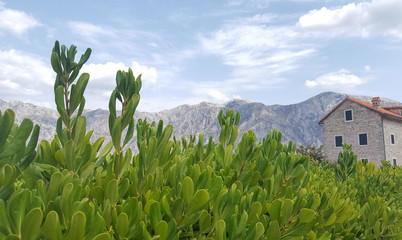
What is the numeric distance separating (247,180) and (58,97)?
45.8 inches

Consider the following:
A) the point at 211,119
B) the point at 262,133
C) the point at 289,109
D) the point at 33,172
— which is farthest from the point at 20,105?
the point at 33,172

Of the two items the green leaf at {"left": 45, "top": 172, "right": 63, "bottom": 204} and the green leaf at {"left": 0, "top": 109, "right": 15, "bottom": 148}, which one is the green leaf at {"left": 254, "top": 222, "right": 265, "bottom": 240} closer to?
the green leaf at {"left": 45, "top": 172, "right": 63, "bottom": 204}

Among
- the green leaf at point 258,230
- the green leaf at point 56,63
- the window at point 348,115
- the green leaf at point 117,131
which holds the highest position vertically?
the window at point 348,115

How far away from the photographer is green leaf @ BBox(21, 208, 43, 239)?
0.86 m

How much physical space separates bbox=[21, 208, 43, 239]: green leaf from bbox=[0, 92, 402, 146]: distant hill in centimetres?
16208

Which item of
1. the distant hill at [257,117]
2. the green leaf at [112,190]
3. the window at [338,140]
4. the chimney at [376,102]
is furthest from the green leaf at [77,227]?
the distant hill at [257,117]

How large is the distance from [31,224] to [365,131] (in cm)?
4254

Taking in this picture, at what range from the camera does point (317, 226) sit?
204 cm

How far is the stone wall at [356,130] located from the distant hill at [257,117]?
119762 mm

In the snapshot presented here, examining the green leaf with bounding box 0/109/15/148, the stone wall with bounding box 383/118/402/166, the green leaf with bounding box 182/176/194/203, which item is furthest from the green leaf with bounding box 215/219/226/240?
the stone wall with bounding box 383/118/402/166

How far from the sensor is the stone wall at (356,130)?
37.2m

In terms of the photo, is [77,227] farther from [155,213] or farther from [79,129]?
[79,129]

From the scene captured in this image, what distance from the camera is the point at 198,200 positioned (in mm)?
1217

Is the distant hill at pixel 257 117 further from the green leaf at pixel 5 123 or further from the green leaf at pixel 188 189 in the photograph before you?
the green leaf at pixel 5 123
